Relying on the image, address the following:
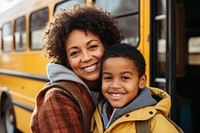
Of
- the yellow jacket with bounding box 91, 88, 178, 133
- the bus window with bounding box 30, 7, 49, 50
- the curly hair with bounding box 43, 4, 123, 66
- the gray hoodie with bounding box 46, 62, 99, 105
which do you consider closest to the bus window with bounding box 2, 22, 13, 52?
the bus window with bounding box 30, 7, 49, 50

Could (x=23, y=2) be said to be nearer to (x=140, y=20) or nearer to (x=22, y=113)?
(x=22, y=113)

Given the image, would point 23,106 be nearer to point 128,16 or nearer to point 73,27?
point 128,16

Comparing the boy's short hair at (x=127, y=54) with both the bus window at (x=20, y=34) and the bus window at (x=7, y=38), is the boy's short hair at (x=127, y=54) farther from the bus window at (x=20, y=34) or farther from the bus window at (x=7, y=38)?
the bus window at (x=7, y=38)

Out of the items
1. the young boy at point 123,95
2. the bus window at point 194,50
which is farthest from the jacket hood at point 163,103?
the bus window at point 194,50

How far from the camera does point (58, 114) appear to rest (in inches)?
53.6

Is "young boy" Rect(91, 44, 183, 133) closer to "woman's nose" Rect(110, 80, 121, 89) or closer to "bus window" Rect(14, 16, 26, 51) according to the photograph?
"woman's nose" Rect(110, 80, 121, 89)

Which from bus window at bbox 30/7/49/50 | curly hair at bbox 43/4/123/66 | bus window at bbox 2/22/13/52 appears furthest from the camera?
bus window at bbox 2/22/13/52

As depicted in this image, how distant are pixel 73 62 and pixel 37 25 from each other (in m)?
3.56

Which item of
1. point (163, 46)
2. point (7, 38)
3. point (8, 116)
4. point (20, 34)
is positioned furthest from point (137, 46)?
point (7, 38)

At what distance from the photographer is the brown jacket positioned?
1.35m

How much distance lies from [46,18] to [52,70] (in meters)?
3.17

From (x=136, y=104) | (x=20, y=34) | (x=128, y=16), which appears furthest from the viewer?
(x=20, y=34)

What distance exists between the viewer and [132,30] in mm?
2871

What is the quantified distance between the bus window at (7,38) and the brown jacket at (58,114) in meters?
5.27
